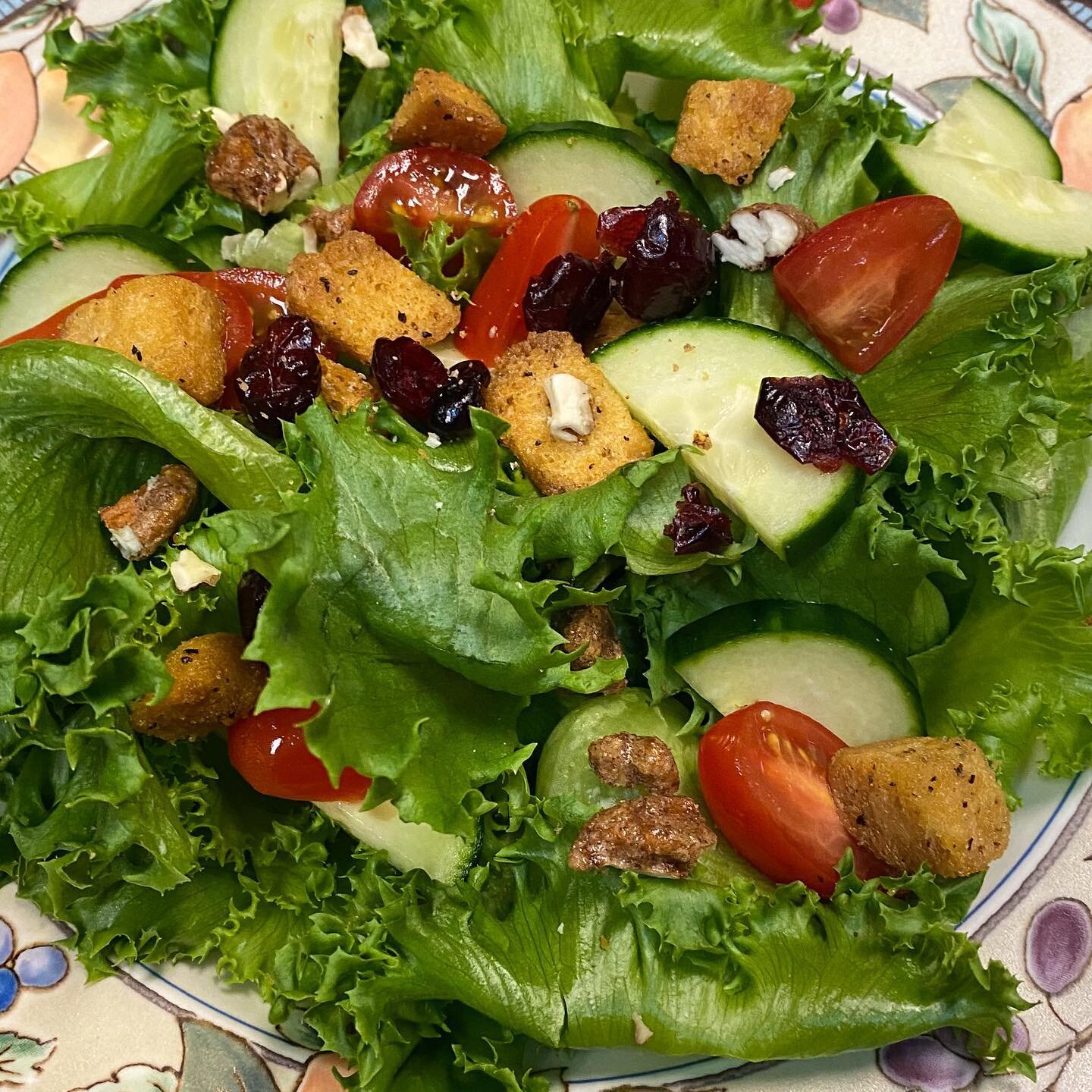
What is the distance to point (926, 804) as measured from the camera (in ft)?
6.18

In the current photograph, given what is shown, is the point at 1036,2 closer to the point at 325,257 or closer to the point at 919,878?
the point at 325,257

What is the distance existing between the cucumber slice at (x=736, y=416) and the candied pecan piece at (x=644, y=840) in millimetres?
592

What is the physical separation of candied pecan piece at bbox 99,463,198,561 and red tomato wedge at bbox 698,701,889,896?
49.5 inches

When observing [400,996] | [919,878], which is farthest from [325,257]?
[919,878]

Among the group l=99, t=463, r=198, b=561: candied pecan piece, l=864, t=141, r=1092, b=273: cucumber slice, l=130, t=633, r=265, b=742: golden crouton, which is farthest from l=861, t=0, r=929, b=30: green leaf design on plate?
l=130, t=633, r=265, b=742: golden crouton

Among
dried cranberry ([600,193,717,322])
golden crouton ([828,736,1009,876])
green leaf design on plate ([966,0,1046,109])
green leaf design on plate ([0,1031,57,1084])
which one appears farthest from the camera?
green leaf design on plate ([966,0,1046,109])

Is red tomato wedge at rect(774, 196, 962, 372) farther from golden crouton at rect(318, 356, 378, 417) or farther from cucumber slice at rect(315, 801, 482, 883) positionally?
cucumber slice at rect(315, 801, 482, 883)

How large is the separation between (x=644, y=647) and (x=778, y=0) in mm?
1720

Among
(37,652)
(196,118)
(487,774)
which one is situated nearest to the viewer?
(37,652)

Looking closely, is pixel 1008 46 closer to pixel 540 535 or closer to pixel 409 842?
pixel 540 535

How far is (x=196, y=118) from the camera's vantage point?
2594mm

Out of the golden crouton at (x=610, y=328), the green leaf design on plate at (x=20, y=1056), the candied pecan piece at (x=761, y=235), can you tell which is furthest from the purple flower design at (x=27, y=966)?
the candied pecan piece at (x=761, y=235)

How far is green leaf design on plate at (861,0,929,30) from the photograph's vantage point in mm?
2848

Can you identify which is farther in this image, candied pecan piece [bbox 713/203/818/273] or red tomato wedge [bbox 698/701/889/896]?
candied pecan piece [bbox 713/203/818/273]
